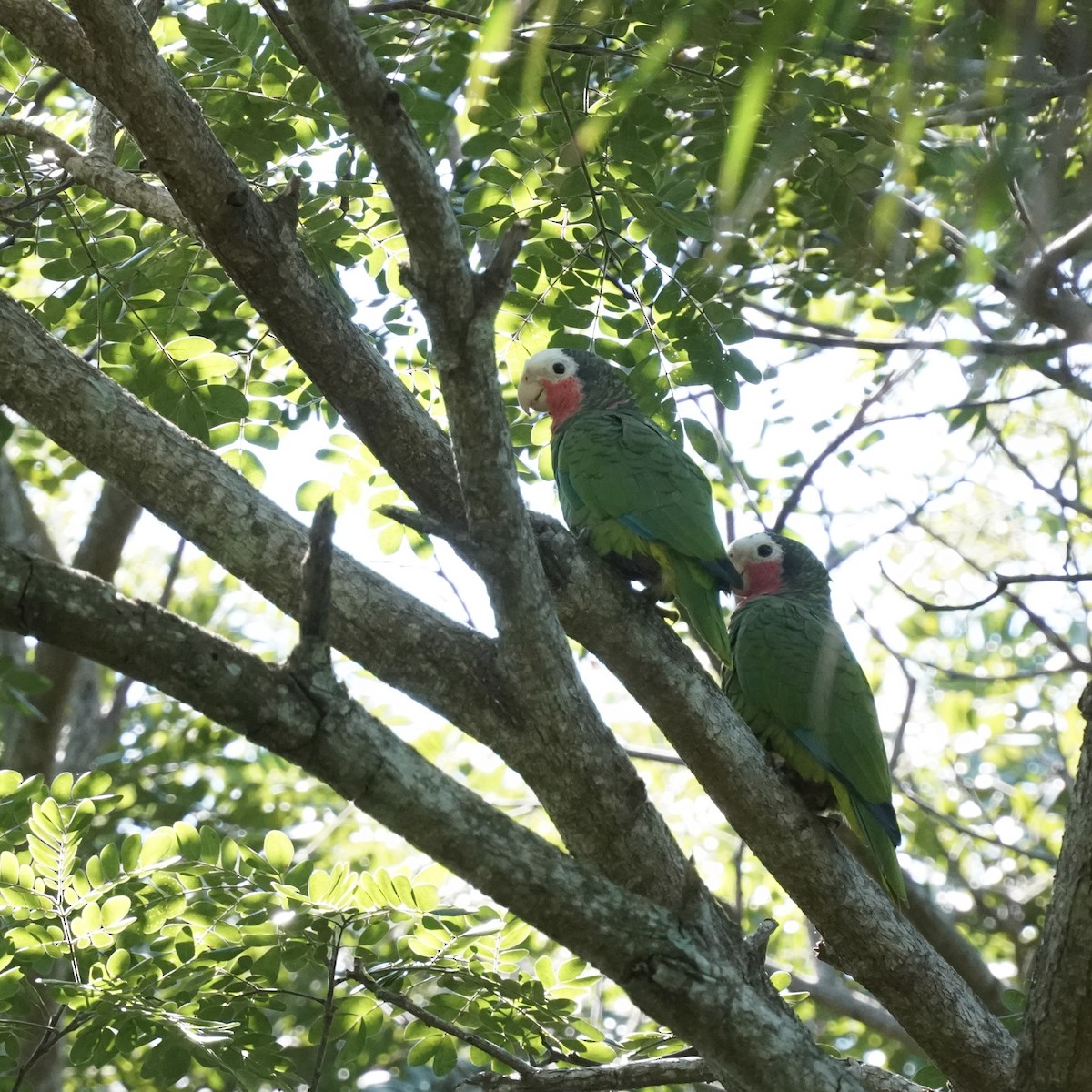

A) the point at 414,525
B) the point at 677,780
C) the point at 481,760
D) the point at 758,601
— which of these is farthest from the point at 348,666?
the point at 414,525

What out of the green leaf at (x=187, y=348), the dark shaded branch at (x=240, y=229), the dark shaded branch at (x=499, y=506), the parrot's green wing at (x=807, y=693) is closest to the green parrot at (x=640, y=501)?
the parrot's green wing at (x=807, y=693)

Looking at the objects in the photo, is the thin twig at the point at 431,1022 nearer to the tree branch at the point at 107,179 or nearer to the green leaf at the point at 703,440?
the tree branch at the point at 107,179

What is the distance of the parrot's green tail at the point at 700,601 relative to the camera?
3.98 m

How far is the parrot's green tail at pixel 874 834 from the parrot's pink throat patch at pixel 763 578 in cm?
112

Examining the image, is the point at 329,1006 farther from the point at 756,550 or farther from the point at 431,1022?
the point at 756,550

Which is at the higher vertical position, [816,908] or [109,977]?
[816,908]

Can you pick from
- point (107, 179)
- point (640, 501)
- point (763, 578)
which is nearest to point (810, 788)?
point (763, 578)

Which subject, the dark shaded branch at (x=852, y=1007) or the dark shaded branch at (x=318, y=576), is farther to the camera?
the dark shaded branch at (x=852, y=1007)

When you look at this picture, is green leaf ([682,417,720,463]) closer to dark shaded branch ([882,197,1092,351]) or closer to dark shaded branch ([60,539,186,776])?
dark shaded branch ([882,197,1092,351])

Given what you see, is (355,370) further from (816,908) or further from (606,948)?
(816,908)

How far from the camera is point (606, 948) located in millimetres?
2459

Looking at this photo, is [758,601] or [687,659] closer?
[687,659]

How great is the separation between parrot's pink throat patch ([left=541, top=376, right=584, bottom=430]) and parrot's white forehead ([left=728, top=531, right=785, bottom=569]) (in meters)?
0.97

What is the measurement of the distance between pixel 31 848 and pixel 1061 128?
3014mm
